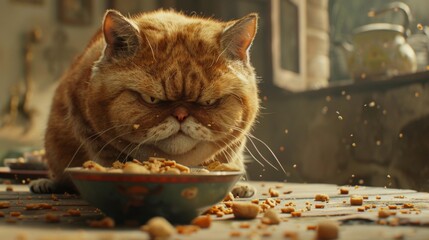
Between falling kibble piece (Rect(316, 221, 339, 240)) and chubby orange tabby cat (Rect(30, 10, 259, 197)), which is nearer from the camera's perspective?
falling kibble piece (Rect(316, 221, 339, 240))

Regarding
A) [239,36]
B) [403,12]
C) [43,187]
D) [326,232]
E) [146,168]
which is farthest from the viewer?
[403,12]

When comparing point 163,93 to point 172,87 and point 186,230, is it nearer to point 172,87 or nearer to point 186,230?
point 172,87

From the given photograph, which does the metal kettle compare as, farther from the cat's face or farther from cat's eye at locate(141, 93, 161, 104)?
cat's eye at locate(141, 93, 161, 104)

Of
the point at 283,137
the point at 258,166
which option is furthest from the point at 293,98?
the point at 258,166

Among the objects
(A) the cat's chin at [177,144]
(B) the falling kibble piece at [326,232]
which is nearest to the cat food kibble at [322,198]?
(A) the cat's chin at [177,144]

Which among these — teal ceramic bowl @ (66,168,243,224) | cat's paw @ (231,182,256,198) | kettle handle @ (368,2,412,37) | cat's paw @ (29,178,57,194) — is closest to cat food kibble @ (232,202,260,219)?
teal ceramic bowl @ (66,168,243,224)

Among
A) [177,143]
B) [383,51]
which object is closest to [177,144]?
[177,143]
